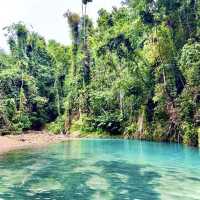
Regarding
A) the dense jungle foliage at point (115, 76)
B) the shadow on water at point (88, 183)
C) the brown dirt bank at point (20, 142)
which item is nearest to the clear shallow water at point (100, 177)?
the shadow on water at point (88, 183)

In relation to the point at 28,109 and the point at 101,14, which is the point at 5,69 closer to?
the point at 28,109

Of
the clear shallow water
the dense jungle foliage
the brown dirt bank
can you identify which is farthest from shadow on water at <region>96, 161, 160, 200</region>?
the dense jungle foliage

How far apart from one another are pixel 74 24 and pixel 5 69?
36.3ft

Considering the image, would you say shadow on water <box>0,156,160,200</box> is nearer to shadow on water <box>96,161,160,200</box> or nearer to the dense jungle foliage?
shadow on water <box>96,161,160,200</box>

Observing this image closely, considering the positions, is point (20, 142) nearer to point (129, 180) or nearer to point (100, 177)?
point (100, 177)

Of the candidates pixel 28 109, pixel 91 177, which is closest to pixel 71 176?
pixel 91 177

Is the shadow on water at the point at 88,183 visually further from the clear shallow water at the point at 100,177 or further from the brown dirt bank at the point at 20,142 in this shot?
the brown dirt bank at the point at 20,142

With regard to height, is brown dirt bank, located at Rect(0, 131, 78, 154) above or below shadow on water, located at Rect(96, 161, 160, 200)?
above

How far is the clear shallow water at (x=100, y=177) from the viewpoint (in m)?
11.4

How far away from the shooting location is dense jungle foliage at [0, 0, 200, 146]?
31.7 metres

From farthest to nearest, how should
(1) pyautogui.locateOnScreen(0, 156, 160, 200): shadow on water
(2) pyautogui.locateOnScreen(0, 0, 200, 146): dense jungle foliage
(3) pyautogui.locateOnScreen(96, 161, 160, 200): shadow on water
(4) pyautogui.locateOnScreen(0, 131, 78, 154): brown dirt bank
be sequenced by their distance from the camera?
1. (2) pyautogui.locateOnScreen(0, 0, 200, 146): dense jungle foliage
2. (4) pyautogui.locateOnScreen(0, 131, 78, 154): brown dirt bank
3. (3) pyautogui.locateOnScreen(96, 161, 160, 200): shadow on water
4. (1) pyautogui.locateOnScreen(0, 156, 160, 200): shadow on water

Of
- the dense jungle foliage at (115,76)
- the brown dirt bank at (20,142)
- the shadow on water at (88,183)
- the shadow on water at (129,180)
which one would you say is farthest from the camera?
the dense jungle foliage at (115,76)

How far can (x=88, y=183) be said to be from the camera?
1317cm

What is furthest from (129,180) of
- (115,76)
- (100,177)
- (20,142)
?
(115,76)
